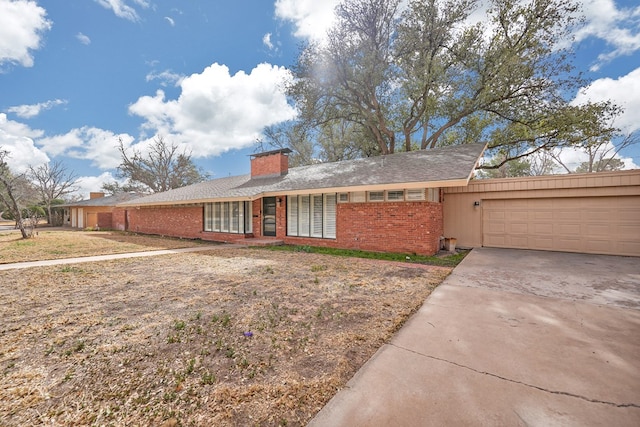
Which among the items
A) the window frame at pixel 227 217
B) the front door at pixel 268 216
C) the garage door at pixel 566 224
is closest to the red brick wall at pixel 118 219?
the window frame at pixel 227 217

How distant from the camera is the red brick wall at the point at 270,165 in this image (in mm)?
14438

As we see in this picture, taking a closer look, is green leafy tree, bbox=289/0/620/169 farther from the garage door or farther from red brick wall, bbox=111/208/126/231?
red brick wall, bbox=111/208/126/231

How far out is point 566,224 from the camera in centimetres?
868

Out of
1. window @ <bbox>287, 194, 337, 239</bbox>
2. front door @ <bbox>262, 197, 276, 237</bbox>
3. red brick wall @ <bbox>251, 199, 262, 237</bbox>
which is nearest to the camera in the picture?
window @ <bbox>287, 194, 337, 239</bbox>

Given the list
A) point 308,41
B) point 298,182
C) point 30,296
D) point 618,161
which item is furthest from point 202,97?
point 618,161

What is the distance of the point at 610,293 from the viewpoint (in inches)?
177

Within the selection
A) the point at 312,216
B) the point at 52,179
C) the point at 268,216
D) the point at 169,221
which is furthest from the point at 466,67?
the point at 52,179

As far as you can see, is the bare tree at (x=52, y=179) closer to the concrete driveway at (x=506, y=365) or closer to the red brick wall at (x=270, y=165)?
the red brick wall at (x=270, y=165)

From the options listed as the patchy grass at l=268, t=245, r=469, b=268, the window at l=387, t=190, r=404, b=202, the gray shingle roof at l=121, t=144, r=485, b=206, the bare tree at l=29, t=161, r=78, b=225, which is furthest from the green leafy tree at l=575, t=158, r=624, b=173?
the bare tree at l=29, t=161, r=78, b=225

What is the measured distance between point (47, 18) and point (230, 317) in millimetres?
13639

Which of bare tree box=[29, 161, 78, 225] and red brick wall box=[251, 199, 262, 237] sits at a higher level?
bare tree box=[29, 161, 78, 225]

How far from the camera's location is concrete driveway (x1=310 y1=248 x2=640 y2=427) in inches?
73.6

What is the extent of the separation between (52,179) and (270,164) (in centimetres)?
3807

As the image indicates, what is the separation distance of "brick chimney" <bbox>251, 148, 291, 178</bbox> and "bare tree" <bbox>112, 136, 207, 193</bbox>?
24.2m
